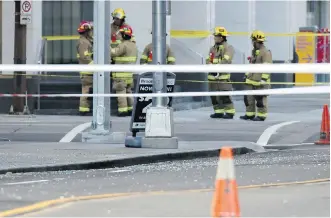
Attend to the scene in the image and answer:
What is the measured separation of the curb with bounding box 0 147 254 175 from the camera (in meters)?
14.3

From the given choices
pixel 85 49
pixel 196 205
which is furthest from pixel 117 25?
pixel 196 205

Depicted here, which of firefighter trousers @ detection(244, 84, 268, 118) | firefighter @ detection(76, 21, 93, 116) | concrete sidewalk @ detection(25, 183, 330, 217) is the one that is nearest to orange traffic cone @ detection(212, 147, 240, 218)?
concrete sidewalk @ detection(25, 183, 330, 217)

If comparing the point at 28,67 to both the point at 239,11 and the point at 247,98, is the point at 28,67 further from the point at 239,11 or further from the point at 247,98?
the point at 239,11

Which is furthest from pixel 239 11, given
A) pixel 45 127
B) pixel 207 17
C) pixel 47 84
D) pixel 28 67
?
pixel 28 67

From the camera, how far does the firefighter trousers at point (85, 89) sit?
24.1 meters

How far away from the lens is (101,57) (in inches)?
707

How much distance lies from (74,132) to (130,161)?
200 inches

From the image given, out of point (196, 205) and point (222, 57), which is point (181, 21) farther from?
point (196, 205)

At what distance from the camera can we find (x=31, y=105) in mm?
25375

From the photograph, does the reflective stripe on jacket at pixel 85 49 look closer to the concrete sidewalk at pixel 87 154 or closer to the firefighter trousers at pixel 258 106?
the firefighter trousers at pixel 258 106

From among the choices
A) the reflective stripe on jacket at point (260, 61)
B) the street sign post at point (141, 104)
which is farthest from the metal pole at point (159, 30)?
the reflective stripe on jacket at point (260, 61)

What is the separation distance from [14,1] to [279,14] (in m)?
16.8

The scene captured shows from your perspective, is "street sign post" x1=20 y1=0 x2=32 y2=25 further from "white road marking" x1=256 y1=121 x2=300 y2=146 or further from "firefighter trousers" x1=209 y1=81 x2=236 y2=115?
"white road marking" x1=256 y1=121 x2=300 y2=146

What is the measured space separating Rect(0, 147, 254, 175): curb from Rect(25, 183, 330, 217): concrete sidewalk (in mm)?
3806
